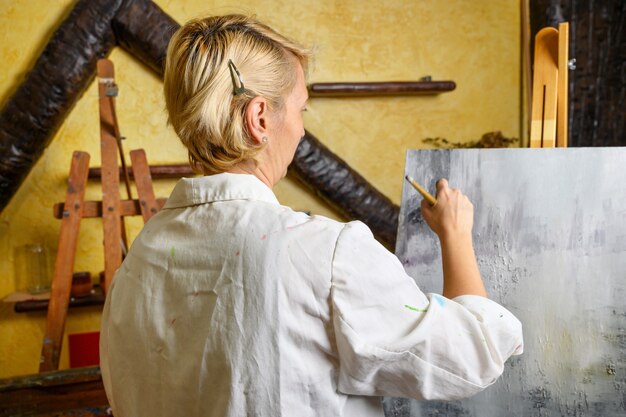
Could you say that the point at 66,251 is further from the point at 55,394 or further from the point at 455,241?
the point at 455,241

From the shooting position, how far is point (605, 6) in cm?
226

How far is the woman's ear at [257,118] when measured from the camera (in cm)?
91

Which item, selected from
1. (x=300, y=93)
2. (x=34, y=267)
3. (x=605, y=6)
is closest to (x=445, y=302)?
(x=300, y=93)

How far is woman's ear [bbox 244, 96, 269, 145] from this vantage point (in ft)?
2.98

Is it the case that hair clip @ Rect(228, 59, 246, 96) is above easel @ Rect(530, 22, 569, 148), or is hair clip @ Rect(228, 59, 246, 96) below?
below

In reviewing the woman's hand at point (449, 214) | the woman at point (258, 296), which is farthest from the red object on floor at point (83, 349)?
the woman's hand at point (449, 214)

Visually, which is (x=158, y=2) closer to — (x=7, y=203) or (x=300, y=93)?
(x=7, y=203)

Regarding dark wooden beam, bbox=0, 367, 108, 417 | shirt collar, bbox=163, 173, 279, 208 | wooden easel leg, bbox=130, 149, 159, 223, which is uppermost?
wooden easel leg, bbox=130, 149, 159, 223

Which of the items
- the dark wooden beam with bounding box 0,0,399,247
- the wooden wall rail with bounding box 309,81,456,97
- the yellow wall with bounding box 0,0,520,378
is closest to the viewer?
the dark wooden beam with bounding box 0,0,399,247

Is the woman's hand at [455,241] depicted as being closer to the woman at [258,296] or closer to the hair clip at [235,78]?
the woman at [258,296]

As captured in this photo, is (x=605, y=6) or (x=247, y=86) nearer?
(x=247, y=86)

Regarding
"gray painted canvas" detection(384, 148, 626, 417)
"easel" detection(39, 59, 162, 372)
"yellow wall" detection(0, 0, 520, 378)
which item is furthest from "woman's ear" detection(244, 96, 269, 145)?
"yellow wall" detection(0, 0, 520, 378)

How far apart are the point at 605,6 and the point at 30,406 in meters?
2.42

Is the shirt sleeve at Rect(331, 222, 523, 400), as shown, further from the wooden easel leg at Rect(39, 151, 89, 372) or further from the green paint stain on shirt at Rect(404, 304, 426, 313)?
the wooden easel leg at Rect(39, 151, 89, 372)
